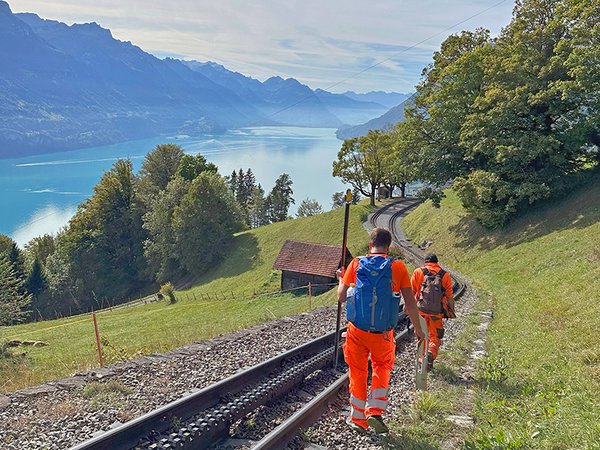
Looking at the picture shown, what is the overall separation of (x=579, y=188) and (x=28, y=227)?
133 meters

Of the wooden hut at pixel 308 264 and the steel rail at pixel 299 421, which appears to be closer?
the steel rail at pixel 299 421

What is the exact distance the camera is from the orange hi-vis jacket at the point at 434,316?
23.3ft

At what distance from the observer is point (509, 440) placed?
4.21 meters

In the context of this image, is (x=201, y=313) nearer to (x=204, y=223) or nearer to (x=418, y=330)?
(x=204, y=223)

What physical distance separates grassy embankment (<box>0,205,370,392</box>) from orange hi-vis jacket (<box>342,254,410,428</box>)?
5.73 meters

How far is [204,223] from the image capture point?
54.6 meters

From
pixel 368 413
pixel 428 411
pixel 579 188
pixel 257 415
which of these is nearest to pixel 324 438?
pixel 368 413

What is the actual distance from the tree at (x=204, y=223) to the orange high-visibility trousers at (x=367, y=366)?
49495 mm

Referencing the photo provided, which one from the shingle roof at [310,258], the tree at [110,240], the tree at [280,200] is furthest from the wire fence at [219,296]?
the tree at [280,200]

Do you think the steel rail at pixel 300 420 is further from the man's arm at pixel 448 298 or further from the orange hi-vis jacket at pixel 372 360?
the man's arm at pixel 448 298

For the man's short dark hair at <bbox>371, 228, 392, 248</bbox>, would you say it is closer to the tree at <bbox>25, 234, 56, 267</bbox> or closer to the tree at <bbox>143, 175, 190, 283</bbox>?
the tree at <bbox>143, 175, 190, 283</bbox>

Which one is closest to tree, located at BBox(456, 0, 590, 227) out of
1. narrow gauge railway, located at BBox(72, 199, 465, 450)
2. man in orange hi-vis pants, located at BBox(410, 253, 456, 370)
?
man in orange hi-vis pants, located at BBox(410, 253, 456, 370)

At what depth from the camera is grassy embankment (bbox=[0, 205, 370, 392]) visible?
12723mm

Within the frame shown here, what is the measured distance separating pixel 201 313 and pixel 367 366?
26465mm
